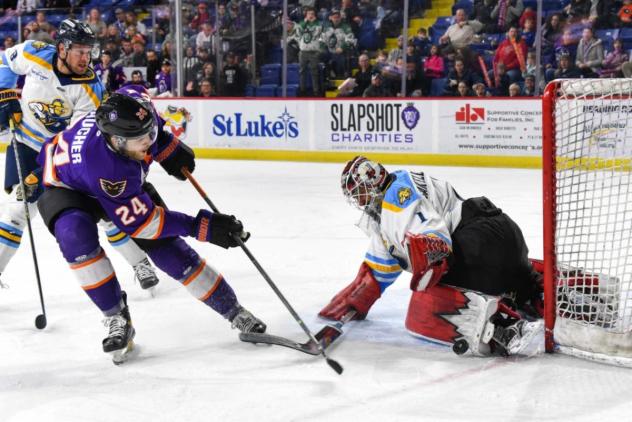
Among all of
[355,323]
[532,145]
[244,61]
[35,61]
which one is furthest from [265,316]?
[244,61]

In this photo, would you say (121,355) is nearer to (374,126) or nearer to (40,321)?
(40,321)

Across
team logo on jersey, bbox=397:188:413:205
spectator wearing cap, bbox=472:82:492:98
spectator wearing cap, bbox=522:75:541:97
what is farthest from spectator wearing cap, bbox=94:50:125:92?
team logo on jersey, bbox=397:188:413:205

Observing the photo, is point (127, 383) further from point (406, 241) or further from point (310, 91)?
point (310, 91)

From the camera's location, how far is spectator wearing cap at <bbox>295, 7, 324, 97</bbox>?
27.1 ft

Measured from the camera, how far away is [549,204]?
2.34m

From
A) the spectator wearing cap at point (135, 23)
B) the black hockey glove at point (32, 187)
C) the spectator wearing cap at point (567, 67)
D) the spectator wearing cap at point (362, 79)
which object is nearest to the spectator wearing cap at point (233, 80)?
the spectator wearing cap at point (362, 79)

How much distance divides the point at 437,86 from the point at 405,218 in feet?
17.9

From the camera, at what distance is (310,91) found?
821 cm

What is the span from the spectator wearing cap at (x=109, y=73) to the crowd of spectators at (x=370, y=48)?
2cm

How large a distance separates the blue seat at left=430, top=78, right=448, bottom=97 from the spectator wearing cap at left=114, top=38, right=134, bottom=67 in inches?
151

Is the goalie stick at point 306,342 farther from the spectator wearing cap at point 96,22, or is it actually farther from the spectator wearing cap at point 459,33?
the spectator wearing cap at point 96,22

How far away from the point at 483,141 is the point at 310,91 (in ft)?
6.38

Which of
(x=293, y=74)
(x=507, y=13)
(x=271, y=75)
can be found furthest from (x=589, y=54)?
(x=271, y=75)

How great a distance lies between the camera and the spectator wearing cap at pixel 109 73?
9227 millimetres
